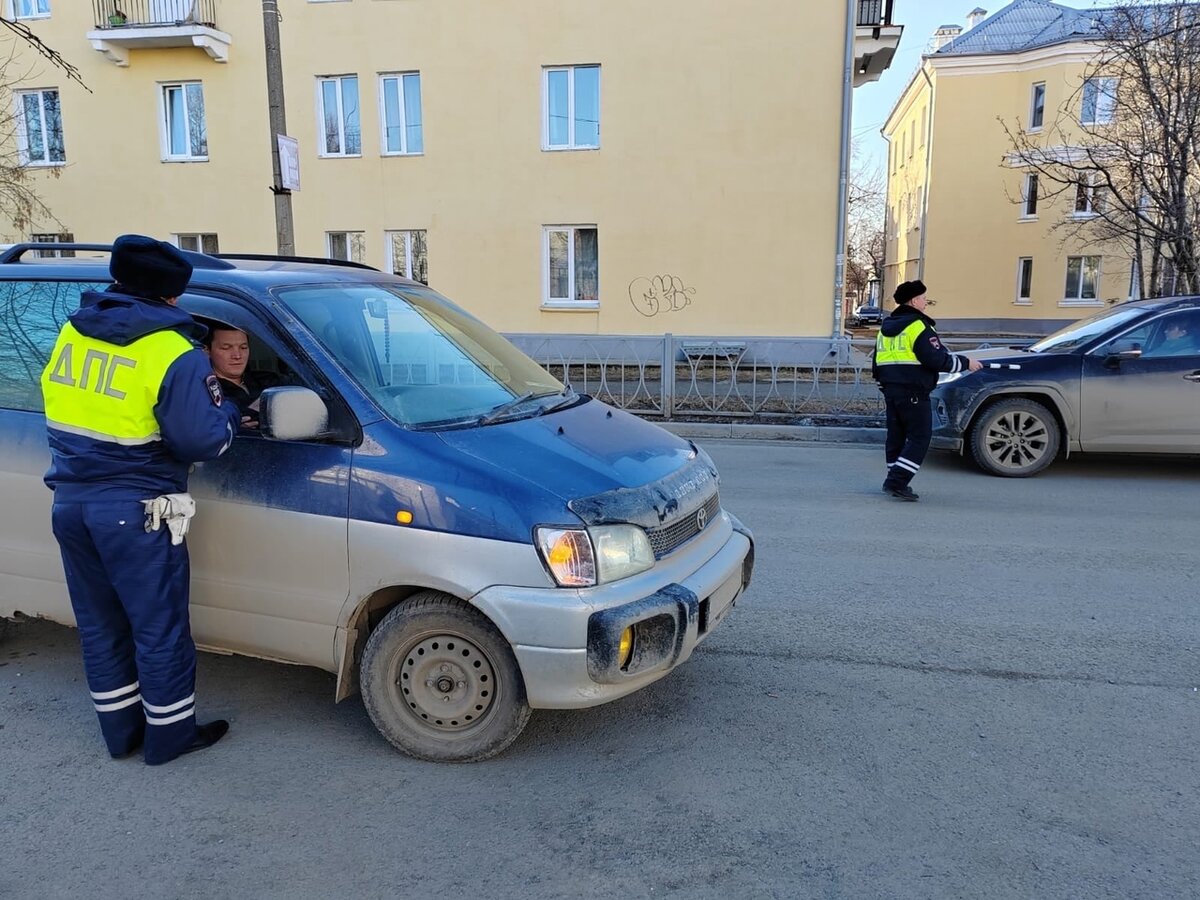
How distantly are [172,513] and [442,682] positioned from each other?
1143 millimetres

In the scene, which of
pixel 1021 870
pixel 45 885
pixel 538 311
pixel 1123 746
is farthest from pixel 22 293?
pixel 538 311

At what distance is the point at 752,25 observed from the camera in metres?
16.7

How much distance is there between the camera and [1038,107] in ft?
106

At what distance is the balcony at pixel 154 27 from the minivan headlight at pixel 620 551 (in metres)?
19.2

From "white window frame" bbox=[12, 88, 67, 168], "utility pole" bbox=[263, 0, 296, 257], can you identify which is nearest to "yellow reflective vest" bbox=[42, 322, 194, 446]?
"utility pole" bbox=[263, 0, 296, 257]

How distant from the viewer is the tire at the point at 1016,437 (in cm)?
818

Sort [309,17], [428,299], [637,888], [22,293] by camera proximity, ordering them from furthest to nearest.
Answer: [309,17]
[428,299]
[22,293]
[637,888]

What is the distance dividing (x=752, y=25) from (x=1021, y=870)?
1719 centimetres

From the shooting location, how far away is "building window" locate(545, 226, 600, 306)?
18234 millimetres

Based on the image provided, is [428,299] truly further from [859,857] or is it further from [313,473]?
[859,857]

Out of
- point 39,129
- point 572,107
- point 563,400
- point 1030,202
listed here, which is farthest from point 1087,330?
point 1030,202

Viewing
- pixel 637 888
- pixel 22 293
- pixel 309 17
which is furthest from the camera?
pixel 309 17

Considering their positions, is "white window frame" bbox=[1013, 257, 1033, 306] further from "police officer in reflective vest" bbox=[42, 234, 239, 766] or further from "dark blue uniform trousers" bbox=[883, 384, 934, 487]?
"police officer in reflective vest" bbox=[42, 234, 239, 766]

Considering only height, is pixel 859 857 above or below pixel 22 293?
below
